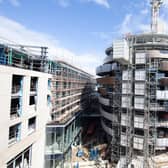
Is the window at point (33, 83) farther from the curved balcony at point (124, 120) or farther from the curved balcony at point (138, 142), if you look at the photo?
the curved balcony at point (138, 142)

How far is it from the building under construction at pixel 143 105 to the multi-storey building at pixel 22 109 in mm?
10000

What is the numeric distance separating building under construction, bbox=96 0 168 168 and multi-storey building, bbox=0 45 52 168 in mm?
10000

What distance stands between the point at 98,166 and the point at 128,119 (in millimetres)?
7265

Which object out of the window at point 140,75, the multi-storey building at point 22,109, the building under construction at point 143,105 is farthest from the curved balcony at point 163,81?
the multi-storey building at point 22,109

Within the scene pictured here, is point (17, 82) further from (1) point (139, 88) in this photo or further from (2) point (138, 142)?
(2) point (138, 142)

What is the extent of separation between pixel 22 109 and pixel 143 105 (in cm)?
1501

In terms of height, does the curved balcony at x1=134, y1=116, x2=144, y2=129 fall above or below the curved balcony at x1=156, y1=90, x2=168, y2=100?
below

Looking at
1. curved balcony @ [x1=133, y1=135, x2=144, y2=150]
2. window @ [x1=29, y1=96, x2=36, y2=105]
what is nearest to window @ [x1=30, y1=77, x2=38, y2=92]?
window @ [x1=29, y1=96, x2=36, y2=105]

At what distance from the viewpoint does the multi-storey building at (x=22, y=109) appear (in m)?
13.8

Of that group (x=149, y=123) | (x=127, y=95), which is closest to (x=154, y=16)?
(x=127, y=95)

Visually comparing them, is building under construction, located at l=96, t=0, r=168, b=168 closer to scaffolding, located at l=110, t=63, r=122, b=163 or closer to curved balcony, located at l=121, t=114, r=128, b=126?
curved balcony, located at l=121, t=114, r=128, b=126

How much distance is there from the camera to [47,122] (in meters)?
23.0

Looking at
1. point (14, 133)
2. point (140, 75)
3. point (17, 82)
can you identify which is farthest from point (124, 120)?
point (17, 82)

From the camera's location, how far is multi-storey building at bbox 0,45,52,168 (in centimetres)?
1377
